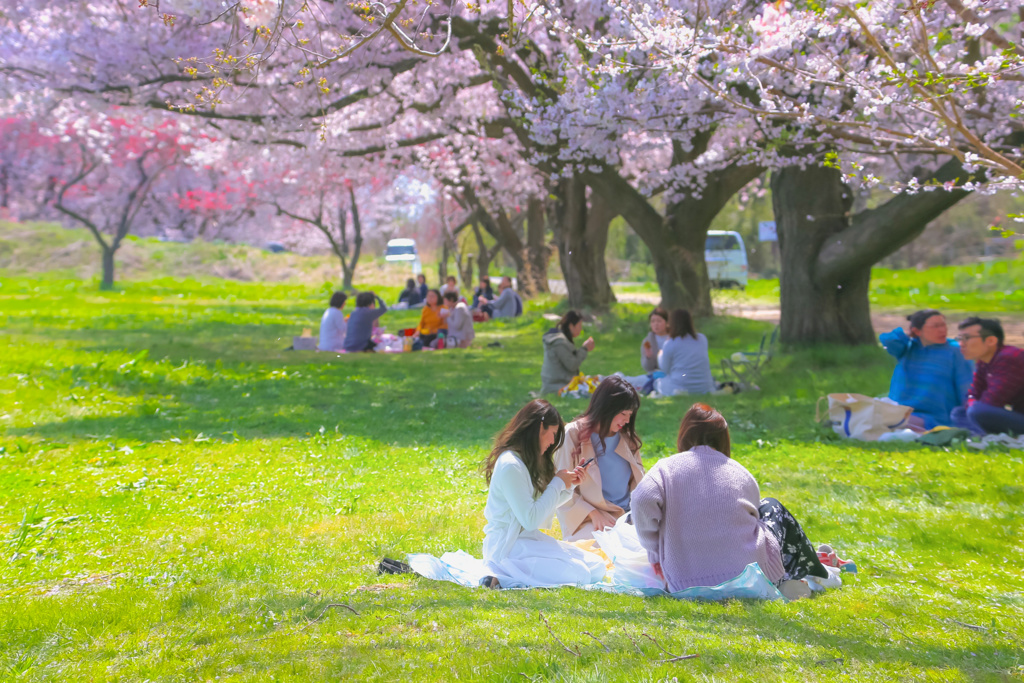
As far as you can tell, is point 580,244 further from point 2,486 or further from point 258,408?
point 2,486

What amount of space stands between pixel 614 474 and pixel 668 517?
1304 mm

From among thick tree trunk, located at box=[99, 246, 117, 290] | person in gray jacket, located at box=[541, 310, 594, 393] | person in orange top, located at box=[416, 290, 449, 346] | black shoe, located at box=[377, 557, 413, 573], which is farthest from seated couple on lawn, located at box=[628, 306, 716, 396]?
thick tree trunk, located at box=[99, 246, 117, 290]

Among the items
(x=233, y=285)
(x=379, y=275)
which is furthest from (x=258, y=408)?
(x=379, y=275)

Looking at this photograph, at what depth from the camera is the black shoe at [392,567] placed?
4938mm

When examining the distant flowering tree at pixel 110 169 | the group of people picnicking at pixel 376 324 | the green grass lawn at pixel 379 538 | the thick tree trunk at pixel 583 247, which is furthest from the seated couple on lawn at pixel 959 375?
the distant flowering tree at pixel 110 169

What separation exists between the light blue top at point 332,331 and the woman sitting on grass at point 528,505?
36.4 feet

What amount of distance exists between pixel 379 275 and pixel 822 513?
42466mm

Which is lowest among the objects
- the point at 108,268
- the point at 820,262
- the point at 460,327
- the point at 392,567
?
the point at 392,567

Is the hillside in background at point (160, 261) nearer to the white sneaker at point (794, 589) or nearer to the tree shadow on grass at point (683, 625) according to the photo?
the tree shadow on grass at point (683, 625)

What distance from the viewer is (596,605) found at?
440 cm

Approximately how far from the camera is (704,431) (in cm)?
463

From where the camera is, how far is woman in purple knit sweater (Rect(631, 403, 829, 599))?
4.54m

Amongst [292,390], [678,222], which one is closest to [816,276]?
[678,222]

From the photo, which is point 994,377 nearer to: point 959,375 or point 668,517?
point 959,375
